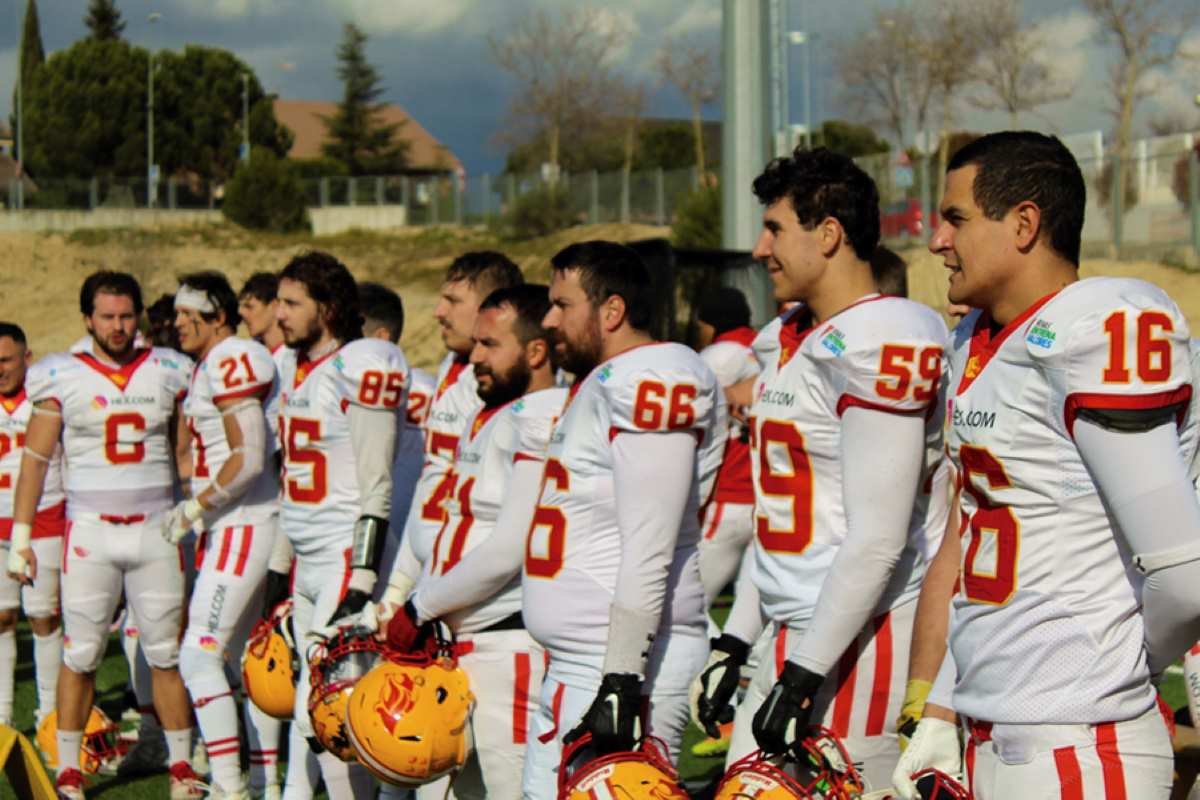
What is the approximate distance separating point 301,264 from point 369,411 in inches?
28.1

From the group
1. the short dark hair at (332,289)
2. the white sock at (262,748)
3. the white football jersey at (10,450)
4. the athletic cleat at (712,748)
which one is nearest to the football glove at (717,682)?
the short dark hair at (332,289)

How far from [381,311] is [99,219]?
1956 inches

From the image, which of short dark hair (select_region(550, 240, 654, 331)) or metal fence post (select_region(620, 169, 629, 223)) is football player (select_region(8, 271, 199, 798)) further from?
metal fence post (select_region(620, 169, 629, 223))

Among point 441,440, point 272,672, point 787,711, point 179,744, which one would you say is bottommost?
point 179,744

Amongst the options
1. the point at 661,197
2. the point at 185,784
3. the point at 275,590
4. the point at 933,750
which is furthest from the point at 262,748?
the point at 661,197

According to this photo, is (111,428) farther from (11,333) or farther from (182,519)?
(11,333)

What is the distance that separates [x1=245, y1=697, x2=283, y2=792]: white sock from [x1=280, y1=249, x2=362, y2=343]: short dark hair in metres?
1.61

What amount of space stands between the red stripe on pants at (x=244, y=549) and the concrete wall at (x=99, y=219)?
160ft

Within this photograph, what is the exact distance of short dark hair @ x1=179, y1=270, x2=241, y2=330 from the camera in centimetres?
714

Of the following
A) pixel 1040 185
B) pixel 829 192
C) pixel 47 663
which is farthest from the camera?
pixel 47 663

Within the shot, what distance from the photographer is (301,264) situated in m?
6.00

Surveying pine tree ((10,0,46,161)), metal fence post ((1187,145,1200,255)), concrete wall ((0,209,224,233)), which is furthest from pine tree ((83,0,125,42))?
metal fence post ((1187,145,1200,255))

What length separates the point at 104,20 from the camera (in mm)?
80500

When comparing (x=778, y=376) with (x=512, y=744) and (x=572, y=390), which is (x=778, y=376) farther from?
(x=512, y=744)
